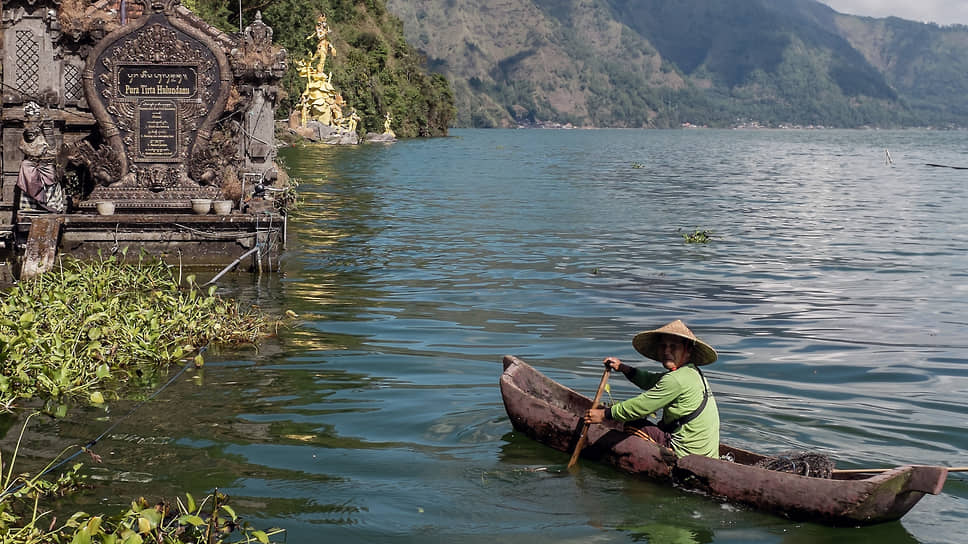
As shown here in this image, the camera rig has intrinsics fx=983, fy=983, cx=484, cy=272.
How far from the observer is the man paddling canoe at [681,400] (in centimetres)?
910

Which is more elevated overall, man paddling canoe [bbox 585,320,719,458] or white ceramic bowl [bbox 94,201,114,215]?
white ceramic bowl [bbox 94,201,114,215]

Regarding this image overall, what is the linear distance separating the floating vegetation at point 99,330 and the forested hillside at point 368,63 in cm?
5820

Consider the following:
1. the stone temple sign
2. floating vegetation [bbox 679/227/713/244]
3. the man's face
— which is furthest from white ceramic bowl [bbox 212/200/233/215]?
floating vegetation [bbox 679/227/713/244]

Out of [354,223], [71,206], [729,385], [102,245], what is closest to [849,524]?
[729,385]

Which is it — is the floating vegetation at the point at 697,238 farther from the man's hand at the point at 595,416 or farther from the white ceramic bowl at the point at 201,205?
the man's hand at the point at 595,416

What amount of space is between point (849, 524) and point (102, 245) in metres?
14.4

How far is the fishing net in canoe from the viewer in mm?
8555

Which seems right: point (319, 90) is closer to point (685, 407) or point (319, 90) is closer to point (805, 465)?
point (685, 407)

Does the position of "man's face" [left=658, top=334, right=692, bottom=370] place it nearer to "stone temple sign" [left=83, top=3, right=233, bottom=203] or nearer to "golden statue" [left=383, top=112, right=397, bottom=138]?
"stone temple sign" [left=83, top=3, right=233, bottom=203]

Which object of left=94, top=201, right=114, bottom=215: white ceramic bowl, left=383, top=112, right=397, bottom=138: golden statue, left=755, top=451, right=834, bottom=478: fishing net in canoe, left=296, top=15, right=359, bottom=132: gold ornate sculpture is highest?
left=296, top=15, right=359, bottom=132: gold ornate sculpture

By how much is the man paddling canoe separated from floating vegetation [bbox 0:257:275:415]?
5100 mm

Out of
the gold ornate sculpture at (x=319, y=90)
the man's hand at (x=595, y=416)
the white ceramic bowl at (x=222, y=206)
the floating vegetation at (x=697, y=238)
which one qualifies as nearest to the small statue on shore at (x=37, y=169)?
the white ceramic bowl at (x=222, y=206)

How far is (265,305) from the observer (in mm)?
16562

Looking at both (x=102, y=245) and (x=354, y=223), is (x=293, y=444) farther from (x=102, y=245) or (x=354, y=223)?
(x=354, y=223)
